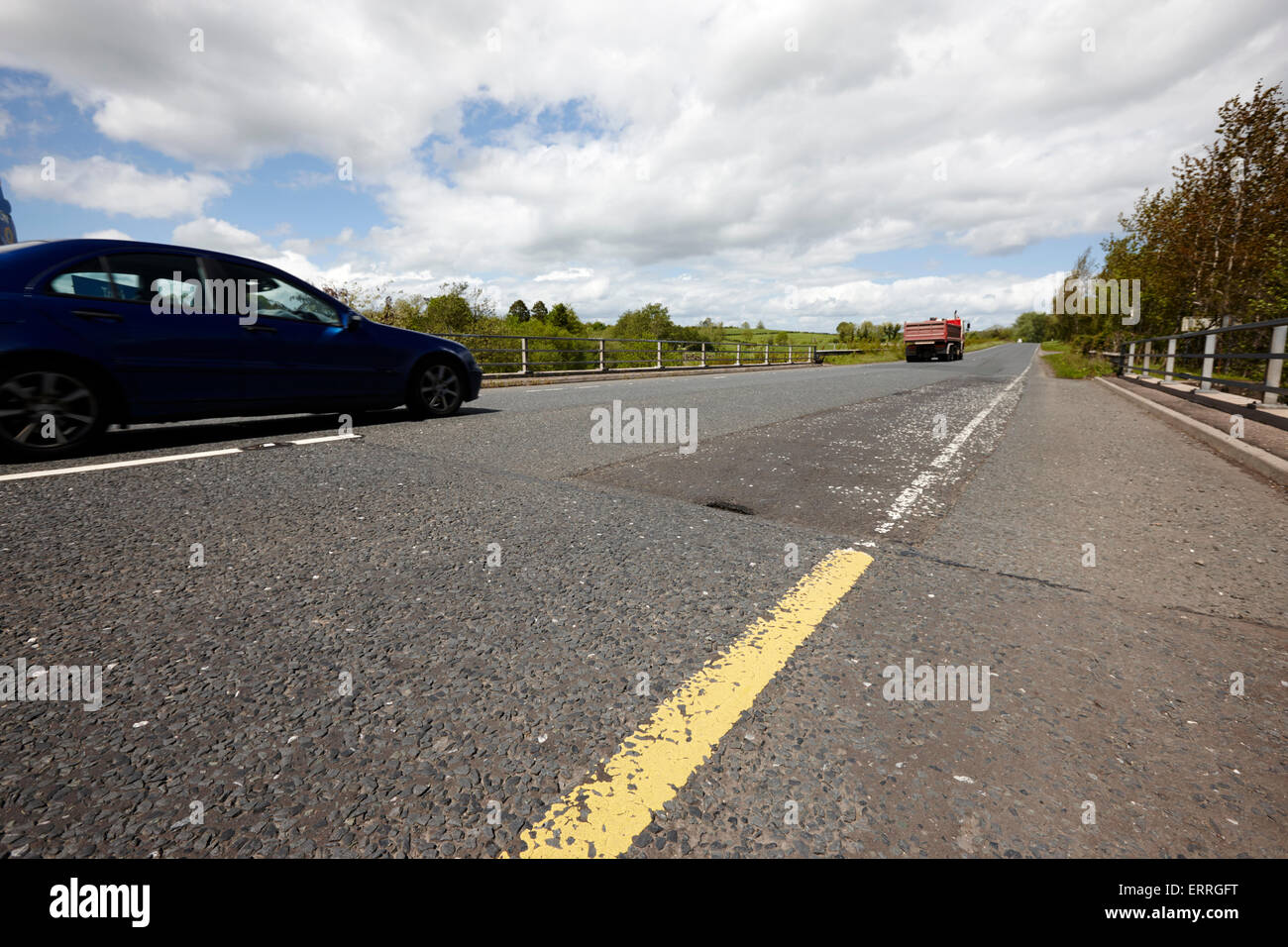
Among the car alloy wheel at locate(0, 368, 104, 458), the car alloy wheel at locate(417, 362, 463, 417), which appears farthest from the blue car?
the car alloy wheel at locate(417, 362, 463, 417)

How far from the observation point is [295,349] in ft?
18.7

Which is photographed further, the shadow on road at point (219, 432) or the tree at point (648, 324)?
the tree at point (648, 324)

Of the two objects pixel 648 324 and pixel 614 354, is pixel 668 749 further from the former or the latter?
pixel 648 324

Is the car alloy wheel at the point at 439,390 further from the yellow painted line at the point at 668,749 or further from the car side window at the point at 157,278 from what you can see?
the yellow painted line at the point at 668,749

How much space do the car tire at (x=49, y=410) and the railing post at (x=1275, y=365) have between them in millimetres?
11310

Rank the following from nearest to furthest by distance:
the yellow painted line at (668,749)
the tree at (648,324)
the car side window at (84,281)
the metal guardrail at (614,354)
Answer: the yellow painted line at (668,749), the car side window at (84,281), the metal guardrail at (614,354), the tree at (648,324)

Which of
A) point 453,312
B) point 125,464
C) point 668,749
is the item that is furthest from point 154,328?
point 453,312

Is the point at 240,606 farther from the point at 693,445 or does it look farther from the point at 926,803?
the point at 693,445

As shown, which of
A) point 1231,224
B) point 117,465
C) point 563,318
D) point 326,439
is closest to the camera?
point 117,465

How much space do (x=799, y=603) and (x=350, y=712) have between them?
5.16ft

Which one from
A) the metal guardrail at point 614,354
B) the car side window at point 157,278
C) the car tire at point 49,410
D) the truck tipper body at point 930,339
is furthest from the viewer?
the truck tipper body at point 930,339

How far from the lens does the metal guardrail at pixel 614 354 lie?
15891 millimetres

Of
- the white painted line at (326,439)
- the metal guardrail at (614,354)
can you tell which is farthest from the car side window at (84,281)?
the metal guardrail at (614,354)

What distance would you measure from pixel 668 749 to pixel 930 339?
41.4 m
